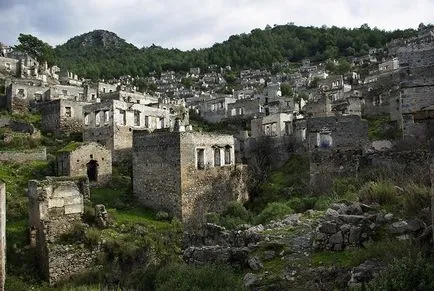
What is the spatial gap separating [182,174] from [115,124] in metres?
11.3

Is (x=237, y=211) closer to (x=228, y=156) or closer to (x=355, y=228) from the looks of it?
(x=228, y=156)

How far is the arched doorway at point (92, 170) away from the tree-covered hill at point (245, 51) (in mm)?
80526

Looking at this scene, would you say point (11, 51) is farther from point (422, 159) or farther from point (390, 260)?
point (390, 260)

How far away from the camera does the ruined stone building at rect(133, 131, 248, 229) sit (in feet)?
75.0

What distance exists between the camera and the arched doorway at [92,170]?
2596 cm

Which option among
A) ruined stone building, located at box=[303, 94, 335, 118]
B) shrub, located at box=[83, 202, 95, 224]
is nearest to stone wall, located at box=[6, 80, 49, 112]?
ruined stone building, located at box=[303, 94, 335, 118]

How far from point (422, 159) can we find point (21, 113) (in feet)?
123

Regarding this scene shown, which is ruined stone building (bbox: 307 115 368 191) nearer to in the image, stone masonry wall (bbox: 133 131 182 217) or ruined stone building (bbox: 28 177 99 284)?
stone masonry wall (bbox: 133 131 182 217)

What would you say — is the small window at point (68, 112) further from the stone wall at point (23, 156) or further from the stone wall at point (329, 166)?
the stone wall at point (329, 166)

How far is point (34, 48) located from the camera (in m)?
77.1

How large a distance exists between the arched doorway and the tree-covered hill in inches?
3170

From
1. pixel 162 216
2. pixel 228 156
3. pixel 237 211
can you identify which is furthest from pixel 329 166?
pixel 162 216

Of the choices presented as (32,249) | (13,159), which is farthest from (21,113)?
(32,249)

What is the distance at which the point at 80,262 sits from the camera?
58.3 ft
